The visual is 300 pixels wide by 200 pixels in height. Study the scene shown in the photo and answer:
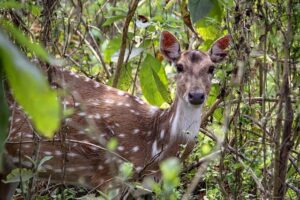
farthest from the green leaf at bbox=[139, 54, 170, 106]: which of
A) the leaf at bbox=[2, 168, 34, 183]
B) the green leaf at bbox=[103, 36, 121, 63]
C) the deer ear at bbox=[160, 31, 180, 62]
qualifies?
the leaf at bbox=[2, 168, 34, 183]

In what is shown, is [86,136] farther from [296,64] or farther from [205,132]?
[296,64]

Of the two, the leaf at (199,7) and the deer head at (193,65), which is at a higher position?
the leaf at (199,7)

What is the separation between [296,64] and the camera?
3135mm

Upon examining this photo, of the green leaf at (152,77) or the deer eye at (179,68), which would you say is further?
the green leaf at (152,77)

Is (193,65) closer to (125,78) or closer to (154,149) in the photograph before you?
(154,149)

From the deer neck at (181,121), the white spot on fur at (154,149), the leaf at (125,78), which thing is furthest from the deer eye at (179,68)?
the leaf at (125,78)

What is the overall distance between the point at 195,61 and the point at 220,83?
70cm

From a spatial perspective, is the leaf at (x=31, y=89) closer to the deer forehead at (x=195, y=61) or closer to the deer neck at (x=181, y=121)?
the deer neck at (x=181, y=121)

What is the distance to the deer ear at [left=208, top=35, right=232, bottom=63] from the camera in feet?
14.4

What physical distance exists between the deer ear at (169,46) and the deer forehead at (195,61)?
16 cm

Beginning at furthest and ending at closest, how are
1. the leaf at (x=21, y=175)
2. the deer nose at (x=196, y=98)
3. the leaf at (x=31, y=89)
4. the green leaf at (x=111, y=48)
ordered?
the green leaf at (x=111, y=48) < the deer nose at (x=196, y=98) < the leaf at (x=21, y=175) < the leaf at (x=31, y=89)

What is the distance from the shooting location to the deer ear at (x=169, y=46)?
15.0ft

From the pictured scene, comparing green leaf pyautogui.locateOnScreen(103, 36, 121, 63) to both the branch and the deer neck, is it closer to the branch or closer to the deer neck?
the branch

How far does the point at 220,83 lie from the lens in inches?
147
